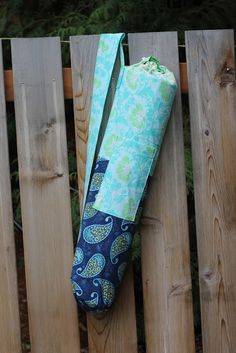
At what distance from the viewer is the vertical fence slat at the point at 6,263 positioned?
2893mm

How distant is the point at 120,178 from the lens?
8.99 feet

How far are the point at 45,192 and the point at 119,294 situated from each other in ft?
1.86

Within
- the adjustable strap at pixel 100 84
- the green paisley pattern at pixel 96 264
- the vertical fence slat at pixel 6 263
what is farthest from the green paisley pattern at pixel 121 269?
the vertical fence slat at pixel 6 263

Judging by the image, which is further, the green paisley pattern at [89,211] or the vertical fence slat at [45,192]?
the vertical fence slat at [45,192]

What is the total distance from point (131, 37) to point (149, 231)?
86cm

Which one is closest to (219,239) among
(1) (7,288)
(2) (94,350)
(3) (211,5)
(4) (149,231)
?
(4) (149,231)

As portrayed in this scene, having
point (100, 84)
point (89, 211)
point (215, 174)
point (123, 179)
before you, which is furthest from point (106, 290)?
point (100, 84)

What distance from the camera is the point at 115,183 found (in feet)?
9.00

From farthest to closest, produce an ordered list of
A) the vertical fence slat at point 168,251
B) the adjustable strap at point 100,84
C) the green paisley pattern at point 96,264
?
the vertical fence slat at point 168,251 → the adjustable strap at point 100,84 → the green paisley pattern at point 96,264

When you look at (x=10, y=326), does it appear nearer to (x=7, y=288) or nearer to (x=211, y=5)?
(x=7, y=288)

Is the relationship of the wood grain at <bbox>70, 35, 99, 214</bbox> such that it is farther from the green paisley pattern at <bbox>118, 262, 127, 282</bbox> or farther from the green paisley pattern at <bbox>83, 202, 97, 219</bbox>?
the green paisley pattern at <bbox>118, 262, 127, 282</bbox>

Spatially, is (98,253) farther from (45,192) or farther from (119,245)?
(45,192)

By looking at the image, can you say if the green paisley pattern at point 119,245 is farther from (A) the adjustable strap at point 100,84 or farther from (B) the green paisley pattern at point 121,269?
(A) the adjustable strap at point 100,84

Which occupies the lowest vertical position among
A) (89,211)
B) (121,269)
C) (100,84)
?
(121,269)
